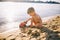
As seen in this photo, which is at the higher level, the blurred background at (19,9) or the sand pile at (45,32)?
the blurred background at (19,9)

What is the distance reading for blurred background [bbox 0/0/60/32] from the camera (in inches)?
52.3

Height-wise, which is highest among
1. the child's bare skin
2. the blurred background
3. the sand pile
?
the blurred background

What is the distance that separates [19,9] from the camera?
4.41 feet

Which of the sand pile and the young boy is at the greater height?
the young boy

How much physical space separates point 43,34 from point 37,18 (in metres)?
0.18

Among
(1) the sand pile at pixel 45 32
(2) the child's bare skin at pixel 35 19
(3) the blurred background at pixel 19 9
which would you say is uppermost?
(3) the blurred background at pixel 19 9

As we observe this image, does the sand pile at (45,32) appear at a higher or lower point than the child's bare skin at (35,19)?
lower

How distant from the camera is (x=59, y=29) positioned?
4.17ft

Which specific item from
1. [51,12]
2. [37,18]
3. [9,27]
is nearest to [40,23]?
[37,18]

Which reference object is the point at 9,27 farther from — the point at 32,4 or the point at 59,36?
the point at 59,36

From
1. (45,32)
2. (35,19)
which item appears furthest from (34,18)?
(45,32)

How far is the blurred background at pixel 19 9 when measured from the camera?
133 cm

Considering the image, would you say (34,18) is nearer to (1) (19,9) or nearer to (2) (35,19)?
(2) (35,19)

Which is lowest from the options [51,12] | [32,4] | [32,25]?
[32,25]
